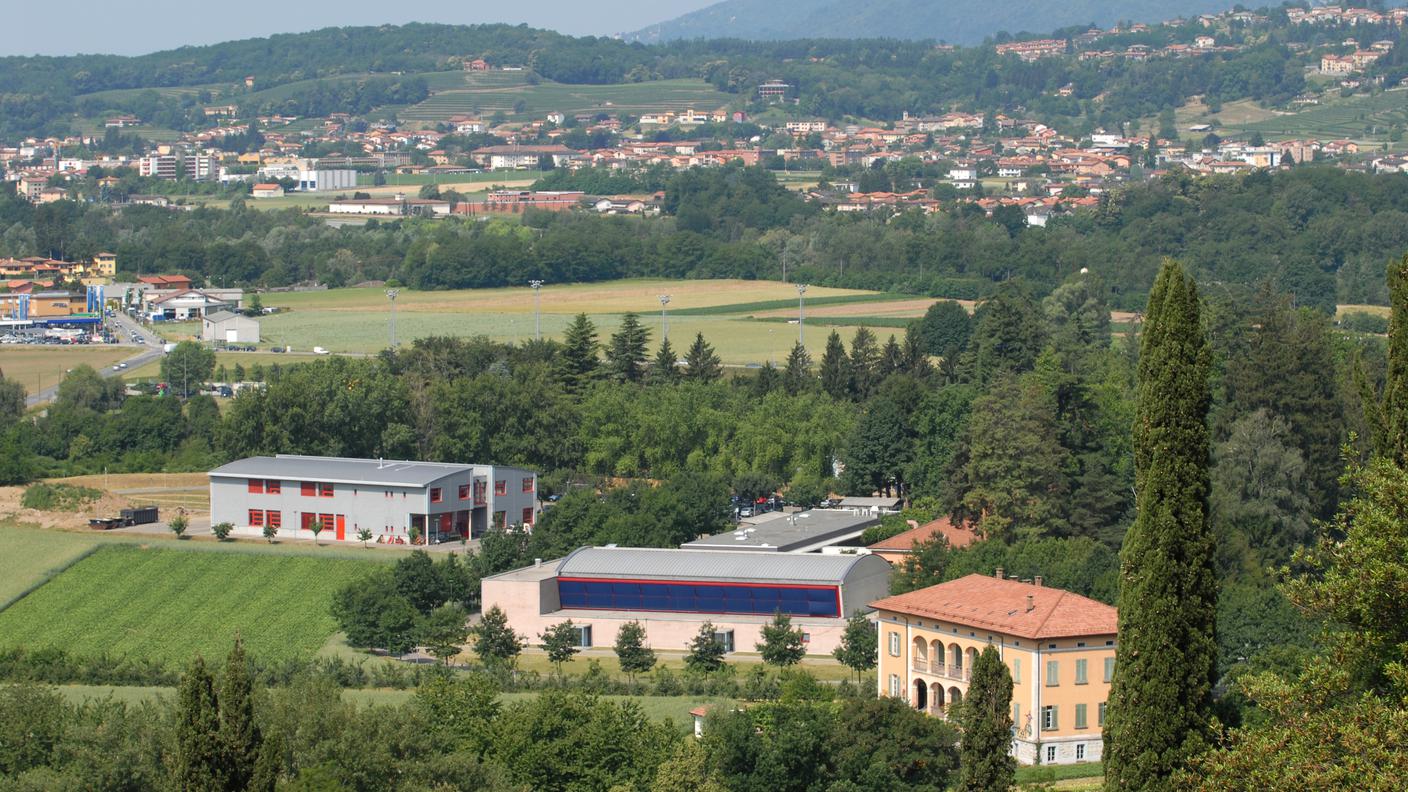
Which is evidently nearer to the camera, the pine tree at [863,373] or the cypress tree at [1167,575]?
the cypress tree at [1167,575]

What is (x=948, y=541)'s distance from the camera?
42656 millimetres

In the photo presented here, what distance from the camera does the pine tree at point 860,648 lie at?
35812mm

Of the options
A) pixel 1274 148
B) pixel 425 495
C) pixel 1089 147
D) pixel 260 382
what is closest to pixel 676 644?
pixel 425 495

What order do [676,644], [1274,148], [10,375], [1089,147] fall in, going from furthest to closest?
1. [1089,147]
2. [1274,148]
3. [10,375]
4. [676,644]

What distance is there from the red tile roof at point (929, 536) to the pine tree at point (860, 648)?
503cm

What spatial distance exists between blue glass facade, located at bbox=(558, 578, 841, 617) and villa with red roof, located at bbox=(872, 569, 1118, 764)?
365 centimetres

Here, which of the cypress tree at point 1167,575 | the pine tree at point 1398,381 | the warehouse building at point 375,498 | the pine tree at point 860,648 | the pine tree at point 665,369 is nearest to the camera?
the pine tree at point 1398,381

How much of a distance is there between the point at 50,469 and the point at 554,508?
14650 millimetres

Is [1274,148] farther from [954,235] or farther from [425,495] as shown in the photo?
[425,495]

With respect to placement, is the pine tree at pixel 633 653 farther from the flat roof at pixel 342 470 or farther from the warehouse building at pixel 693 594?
the flat roof at pixel 342 470

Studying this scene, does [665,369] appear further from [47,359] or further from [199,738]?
[199,738]

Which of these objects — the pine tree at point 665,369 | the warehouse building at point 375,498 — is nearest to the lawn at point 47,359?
the pine tree at point 665,369

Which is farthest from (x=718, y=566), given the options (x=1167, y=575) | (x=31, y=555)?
(x=1167, y=575)

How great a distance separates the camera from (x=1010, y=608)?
33.6m
